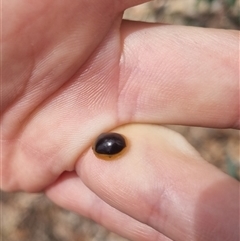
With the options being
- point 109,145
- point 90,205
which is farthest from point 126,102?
point 90,205

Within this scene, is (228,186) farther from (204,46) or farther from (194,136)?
(194,136)

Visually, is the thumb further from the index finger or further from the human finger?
the human finger

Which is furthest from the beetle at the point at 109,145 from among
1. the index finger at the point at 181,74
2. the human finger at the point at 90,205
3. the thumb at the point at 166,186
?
the human finger at the point at 90,205

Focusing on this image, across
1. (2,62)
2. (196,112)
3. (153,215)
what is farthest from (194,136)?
(2,62)

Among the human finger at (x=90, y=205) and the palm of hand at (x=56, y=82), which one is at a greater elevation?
the palm of hand at (x=56, y=82)

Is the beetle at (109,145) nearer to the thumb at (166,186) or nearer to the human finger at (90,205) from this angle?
the thumb at (166,186)

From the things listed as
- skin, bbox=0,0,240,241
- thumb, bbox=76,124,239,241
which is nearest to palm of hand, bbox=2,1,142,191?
skin, bbox=0,0,240,241
